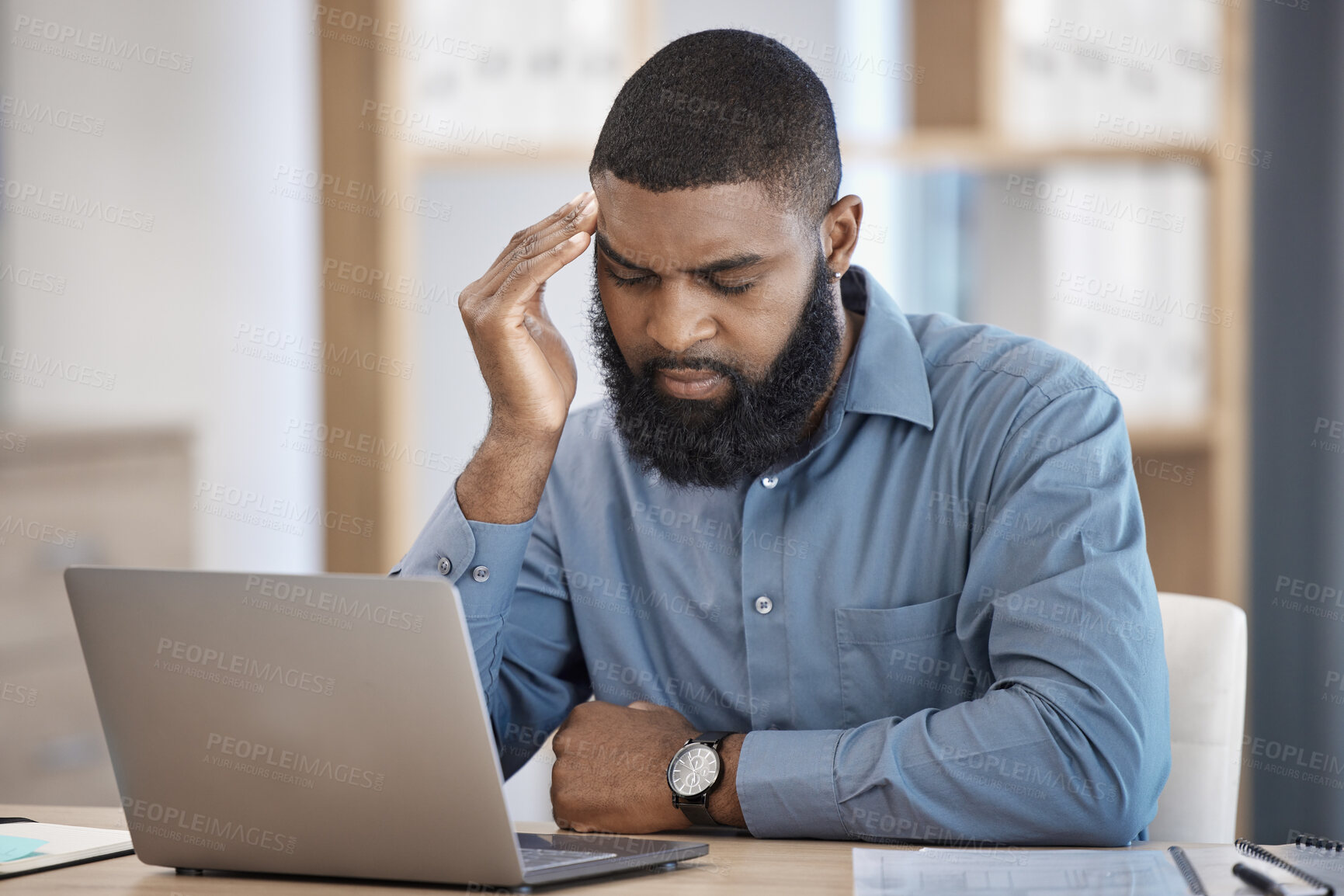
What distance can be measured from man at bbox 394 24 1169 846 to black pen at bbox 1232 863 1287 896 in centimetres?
21

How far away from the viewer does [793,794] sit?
1147mm

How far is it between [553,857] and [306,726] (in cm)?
22

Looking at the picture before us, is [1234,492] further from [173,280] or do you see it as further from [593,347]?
[173,280]

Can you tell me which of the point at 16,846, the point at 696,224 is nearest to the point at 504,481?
the point at 696,224

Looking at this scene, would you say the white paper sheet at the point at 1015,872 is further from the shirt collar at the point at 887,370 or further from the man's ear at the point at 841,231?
the man's ear at the point at 841,231

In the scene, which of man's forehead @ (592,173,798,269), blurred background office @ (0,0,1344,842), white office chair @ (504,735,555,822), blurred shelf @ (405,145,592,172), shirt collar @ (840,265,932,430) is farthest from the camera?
white office chair @ (504,735,555,822)

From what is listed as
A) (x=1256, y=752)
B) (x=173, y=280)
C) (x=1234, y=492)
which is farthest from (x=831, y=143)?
(x=173, y=280)

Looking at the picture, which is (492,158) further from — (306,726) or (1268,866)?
(1268,866)

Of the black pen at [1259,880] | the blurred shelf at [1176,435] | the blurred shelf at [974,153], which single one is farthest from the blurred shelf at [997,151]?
the black pen at [1259,880]

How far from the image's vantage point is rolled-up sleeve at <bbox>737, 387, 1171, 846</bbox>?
112cm

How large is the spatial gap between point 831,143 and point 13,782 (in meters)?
2.16

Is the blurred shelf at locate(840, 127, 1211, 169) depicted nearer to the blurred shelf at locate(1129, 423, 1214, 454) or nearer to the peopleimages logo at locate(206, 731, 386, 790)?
the blurred shelf at locate(1129, 423, 1214, 454)

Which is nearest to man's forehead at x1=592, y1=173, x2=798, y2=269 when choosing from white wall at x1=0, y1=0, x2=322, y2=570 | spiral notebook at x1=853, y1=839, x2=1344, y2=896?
spiral notebook at x1=853, y1=839, x2=1344, y2=896

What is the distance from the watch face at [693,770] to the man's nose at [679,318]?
1.34ft
